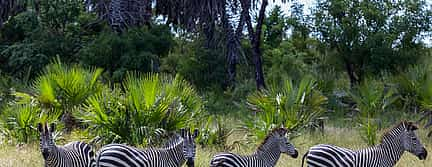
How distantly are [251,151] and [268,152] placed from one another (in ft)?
12.4

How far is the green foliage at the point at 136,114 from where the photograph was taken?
34.1 feet

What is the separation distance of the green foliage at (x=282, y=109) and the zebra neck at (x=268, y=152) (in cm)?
314

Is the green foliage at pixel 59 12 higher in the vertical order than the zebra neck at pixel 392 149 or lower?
higher

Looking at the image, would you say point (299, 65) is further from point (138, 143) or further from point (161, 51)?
point (138, 143)

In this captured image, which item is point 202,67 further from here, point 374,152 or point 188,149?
point 188,149

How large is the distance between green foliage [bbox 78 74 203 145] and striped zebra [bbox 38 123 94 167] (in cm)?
141

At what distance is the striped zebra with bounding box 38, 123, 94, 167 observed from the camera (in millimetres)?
8461

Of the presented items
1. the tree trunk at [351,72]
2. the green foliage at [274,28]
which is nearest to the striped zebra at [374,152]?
the tree trunk at [351,72]

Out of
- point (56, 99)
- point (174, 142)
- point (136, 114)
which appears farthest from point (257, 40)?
point (174, 142)

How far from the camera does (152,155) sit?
807 cm

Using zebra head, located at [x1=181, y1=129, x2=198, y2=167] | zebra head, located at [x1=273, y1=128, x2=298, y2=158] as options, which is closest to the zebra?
zebra head, located at [x1=181, y1=129, x2=198, y2=167]

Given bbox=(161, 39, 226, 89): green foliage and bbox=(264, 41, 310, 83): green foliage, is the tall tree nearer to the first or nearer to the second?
bbox=(264, 41, 310, 83): green foliage

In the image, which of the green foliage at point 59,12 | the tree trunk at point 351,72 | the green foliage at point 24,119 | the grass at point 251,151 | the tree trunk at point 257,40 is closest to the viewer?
the grass at point 251,151

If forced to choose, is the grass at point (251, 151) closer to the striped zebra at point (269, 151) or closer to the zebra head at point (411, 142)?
the striped zebra at point (269, 151)
